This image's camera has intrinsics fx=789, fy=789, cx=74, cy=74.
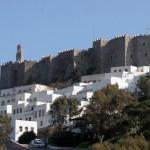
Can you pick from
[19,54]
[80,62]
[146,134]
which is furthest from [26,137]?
[19,54]

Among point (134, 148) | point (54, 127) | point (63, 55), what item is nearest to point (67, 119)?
point (54, 127)

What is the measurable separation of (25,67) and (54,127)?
2281 inches

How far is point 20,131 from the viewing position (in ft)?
269

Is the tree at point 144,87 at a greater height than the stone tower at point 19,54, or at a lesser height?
lesser

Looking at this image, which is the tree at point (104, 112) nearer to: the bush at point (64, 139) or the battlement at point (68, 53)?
the bush at point (64, 139)

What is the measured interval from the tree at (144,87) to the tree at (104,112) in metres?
8.63

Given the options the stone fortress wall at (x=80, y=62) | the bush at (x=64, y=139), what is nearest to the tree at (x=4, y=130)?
the bush at (x=64, y=139)

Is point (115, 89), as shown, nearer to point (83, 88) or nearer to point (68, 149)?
point (68, 149)

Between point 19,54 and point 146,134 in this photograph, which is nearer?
point 146,134

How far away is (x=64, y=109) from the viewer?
257ft

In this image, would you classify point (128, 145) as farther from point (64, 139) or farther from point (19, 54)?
point (19, 54)

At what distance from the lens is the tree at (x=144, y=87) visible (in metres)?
81.9

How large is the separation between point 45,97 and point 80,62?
3043cm

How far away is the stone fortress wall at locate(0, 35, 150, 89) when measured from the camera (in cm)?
12081
